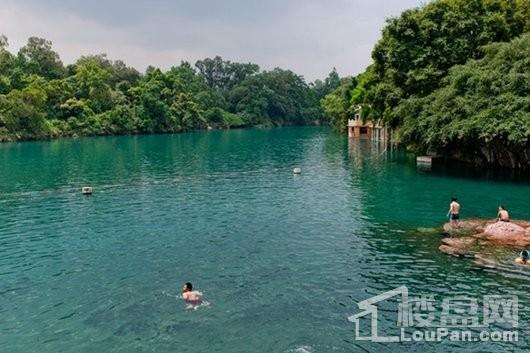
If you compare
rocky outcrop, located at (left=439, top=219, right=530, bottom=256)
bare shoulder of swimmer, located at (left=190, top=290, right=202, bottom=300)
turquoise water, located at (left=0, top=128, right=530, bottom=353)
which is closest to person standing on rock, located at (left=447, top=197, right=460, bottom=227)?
rocky outcrop, located at (left=439, top=219, right=530, bottom=256)

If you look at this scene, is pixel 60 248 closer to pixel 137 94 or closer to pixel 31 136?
pixel 31 136

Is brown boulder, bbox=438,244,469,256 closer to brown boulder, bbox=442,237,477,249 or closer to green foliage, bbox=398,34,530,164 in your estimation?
brown boulder, bbox=442,237,477,249

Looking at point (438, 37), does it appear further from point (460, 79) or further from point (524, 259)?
point (524, 259)

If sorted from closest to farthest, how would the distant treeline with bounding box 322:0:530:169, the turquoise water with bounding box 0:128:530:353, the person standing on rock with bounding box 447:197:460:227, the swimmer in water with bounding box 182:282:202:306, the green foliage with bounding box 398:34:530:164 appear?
the turquoise water with bounding box 0:128:530:353, the swimmer in water with bounding box 182:282:202:306, the person standing on rock with bounding box 447:197:460:227, the green foliage with bounding box 398:34:530:164, the distant treeline with bounding box 322:0:530:169

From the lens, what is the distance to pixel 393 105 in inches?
2339

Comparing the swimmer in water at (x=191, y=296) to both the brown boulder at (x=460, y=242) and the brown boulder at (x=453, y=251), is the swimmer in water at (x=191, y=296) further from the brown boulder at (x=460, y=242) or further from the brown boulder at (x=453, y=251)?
the brown boulder at (x=460, y=242)

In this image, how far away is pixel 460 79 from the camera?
4875 centimetres

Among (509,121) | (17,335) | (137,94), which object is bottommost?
(17,335)

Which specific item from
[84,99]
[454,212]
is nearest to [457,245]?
[454,212]

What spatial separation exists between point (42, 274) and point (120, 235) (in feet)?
23.7

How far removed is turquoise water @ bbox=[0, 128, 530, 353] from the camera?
17516 mm

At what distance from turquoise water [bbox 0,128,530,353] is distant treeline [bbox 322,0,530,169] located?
4.75m

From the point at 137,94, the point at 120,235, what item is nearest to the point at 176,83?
the point at 137,94

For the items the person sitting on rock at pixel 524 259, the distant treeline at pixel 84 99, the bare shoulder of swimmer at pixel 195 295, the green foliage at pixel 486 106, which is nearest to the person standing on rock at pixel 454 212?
the person sitting on rock at pixel 524 259
